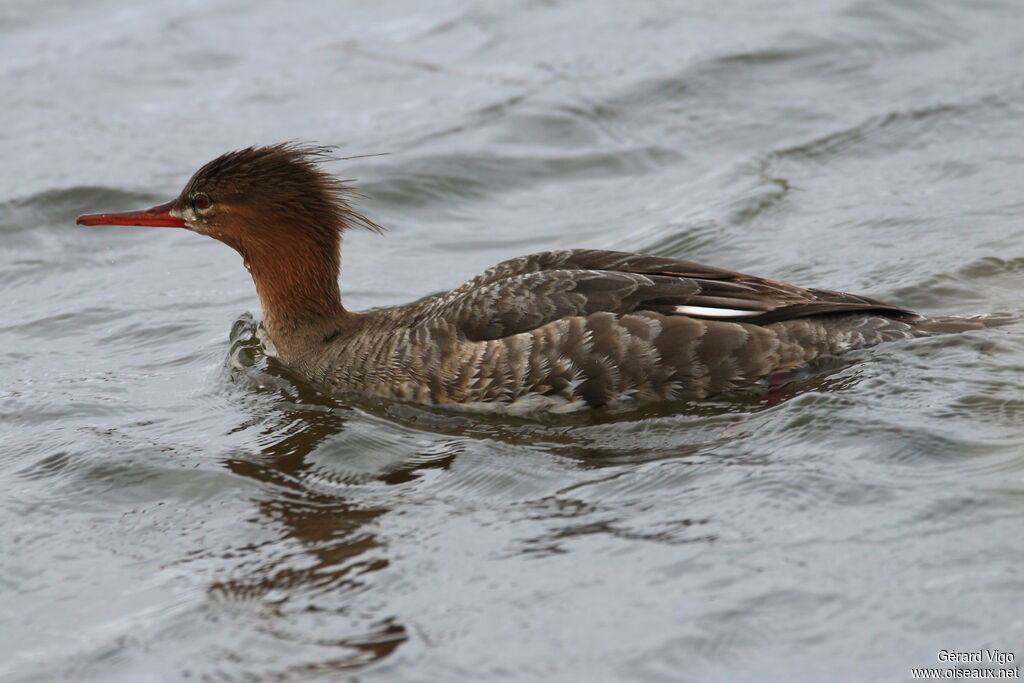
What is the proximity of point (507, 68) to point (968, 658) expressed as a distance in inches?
441

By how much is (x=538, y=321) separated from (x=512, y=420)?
0.63 meters

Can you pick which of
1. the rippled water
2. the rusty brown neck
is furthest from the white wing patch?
the rusty brown neck

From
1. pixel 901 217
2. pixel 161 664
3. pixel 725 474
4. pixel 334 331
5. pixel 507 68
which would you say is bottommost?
pixel 161 664

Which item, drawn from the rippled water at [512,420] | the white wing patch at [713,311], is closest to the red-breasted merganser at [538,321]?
the white wing patch at [713,311]

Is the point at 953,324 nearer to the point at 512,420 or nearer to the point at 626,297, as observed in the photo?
the point at 626,297

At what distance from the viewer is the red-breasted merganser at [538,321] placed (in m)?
7.14

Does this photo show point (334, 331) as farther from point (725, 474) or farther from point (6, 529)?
point (725, 474)

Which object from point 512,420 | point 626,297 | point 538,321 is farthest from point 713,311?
point 512,420

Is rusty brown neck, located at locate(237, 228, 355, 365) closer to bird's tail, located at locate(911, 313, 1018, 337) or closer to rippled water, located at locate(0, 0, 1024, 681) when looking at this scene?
rippled water, located at locate(0, 0, 1024, 681)

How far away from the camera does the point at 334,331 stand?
8172mm

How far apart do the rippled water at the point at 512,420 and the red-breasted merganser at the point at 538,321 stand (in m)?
0.20

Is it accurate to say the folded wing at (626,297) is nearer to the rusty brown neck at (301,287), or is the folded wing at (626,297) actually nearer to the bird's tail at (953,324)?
the bird's tail at (953,324)

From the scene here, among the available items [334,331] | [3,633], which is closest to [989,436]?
[334,331]

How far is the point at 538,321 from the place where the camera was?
7.29 m
